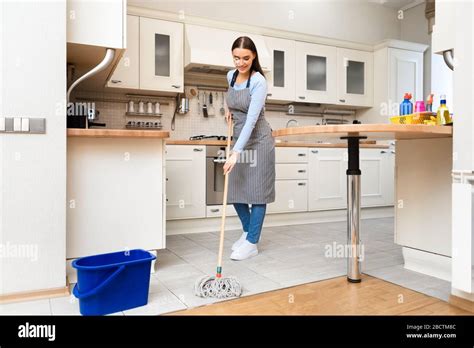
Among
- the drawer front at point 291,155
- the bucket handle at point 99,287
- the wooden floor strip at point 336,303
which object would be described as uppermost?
the drawer front at point 291,155

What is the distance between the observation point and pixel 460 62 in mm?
1631

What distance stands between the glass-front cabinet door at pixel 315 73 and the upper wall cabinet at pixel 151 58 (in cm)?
142

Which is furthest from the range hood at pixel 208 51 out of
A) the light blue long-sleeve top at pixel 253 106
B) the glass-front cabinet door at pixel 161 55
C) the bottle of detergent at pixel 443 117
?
the bottle of detergent at pixel 443 117

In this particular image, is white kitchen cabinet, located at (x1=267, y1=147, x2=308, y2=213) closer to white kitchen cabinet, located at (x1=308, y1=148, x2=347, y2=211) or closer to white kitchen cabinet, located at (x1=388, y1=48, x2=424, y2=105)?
white kitchen cabinet, located at (x1=308, y1=148, x2=347, y2=211)

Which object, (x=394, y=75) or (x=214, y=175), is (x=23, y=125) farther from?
(x=394, y=75)

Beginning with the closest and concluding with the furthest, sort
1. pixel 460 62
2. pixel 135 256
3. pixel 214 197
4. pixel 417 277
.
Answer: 1. pixel 460 62
2. pixel 135 256
3. pixel 417 277
4. pixel 214 197

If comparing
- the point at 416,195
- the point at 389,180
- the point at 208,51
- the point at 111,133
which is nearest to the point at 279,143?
the point at 208,51

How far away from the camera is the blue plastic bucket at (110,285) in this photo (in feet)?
5.09

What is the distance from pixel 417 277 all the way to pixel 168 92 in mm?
2785

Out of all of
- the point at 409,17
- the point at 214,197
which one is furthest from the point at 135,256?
the point at 409,17

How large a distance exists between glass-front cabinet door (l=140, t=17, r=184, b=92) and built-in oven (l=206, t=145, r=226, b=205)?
735 mm

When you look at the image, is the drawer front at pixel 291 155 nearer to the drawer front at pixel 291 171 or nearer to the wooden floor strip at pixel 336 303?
the drawer front at pixel 291 171

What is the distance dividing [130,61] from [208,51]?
741mm
